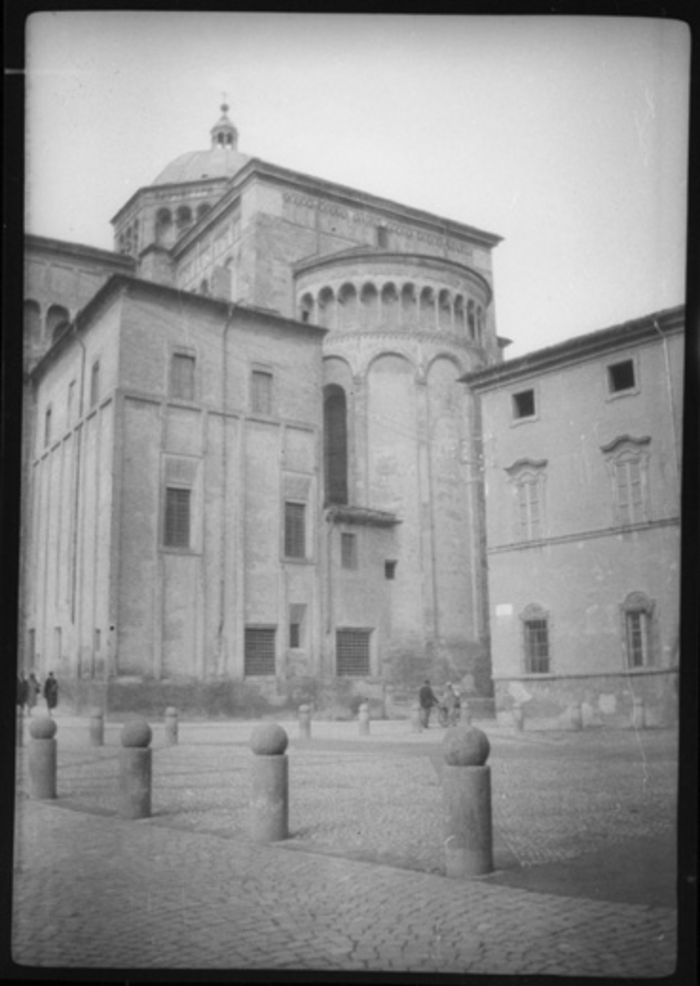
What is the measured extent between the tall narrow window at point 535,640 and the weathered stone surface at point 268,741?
3.31 metres

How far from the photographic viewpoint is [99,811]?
695cm

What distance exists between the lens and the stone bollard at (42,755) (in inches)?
279

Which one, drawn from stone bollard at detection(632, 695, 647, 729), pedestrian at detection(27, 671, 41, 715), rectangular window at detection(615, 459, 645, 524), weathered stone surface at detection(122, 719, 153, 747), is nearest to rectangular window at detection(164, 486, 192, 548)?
pedestrian at detection(27, 671, 41, 715)

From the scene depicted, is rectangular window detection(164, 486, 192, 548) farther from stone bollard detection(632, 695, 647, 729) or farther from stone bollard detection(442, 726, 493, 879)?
stone bollard detection(632, 695, 647, 729)

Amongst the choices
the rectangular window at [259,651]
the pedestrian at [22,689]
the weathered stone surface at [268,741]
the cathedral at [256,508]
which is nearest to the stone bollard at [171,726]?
the cathedral at [256,508]

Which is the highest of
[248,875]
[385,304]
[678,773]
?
[385,304]

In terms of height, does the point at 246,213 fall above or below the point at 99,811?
above

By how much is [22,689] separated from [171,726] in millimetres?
1464

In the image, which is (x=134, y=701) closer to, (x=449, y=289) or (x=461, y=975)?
(x=461, y=975)

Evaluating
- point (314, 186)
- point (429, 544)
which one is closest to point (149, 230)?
point (314, 186)

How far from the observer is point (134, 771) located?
6973 mm

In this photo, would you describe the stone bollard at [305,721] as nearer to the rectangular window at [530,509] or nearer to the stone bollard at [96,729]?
the stone bollard at [96,729]

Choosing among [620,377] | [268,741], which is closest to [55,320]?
[268,741]

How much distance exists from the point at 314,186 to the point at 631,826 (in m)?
8.03
